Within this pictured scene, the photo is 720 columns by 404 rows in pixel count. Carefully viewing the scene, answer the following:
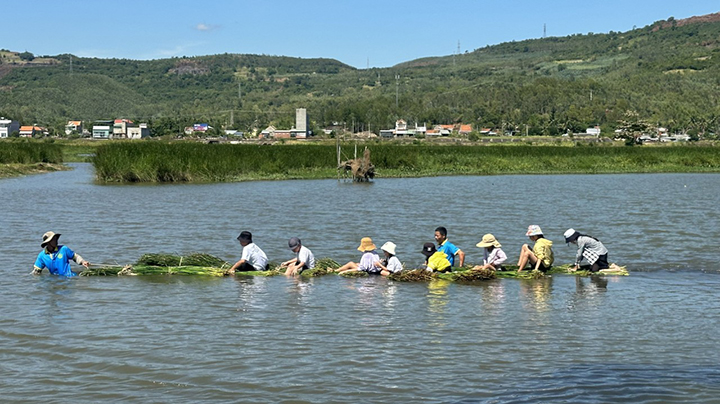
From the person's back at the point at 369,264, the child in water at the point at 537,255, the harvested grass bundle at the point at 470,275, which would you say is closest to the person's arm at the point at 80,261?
the person's back at the point at 369,264

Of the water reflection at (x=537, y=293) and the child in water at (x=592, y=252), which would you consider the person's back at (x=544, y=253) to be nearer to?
the water reflection at (x=537, y=293)

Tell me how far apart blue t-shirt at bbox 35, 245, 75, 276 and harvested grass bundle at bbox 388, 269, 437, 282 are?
278 inches

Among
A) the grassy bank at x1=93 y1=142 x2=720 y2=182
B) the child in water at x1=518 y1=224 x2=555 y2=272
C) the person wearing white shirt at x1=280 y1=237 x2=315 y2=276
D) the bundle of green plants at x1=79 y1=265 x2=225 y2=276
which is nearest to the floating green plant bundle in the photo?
the person wearing white shirt at x1=280 y1=237 x2=315 y2=276

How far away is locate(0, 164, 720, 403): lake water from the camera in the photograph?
10953 mm

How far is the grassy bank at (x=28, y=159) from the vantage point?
5884 cm

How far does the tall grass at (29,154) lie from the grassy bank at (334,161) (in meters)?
12.3

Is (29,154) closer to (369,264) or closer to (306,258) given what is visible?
(306,258)

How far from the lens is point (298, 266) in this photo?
18.7 metres

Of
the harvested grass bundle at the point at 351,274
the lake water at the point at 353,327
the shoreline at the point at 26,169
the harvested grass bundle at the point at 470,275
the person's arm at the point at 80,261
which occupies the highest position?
the shoreline at the point at 26,169

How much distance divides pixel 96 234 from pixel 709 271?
715 inches

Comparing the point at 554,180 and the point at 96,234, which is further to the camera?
the point at 554,180

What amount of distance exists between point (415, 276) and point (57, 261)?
777cm

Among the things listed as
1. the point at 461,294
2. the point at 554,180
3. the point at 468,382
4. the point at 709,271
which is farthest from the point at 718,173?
the point at 468,382

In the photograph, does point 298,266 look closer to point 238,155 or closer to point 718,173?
point 238,155
